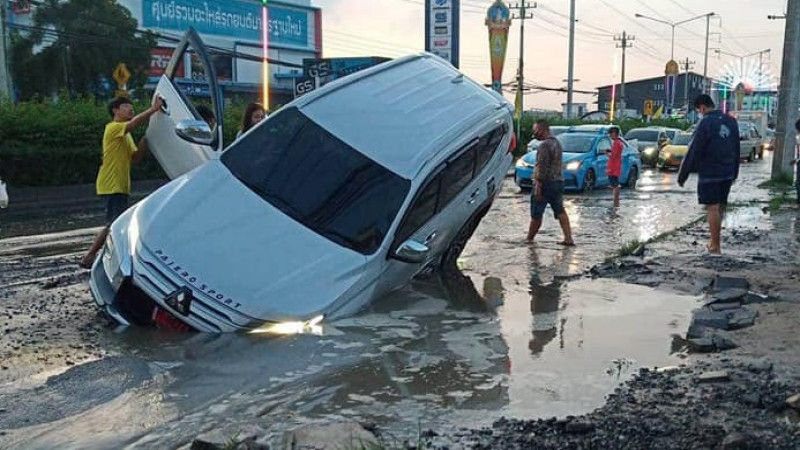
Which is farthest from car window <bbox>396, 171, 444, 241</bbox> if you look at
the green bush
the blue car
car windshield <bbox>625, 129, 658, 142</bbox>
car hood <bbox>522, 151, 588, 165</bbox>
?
car windshield <bbox>625, 129, 658, 142</bbox>

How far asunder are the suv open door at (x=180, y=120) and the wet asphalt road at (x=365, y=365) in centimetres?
151

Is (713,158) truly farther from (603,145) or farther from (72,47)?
(72,47)

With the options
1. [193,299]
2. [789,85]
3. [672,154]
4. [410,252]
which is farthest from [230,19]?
[193,299]

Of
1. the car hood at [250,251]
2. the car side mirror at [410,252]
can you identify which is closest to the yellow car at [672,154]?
the car side mirror at [410,252]

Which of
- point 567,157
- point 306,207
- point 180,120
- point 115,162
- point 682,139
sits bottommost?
point 567,157

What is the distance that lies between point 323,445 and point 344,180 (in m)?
3.09

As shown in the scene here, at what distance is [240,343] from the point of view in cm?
559

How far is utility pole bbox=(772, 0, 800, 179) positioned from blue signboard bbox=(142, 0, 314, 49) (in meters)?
49.8

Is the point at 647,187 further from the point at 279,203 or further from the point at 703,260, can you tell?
the point at 279,203

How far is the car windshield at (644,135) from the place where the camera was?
34156 mm

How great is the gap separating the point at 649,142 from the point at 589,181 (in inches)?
599

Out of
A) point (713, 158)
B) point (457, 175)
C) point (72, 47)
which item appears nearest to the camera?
point (457, 175)

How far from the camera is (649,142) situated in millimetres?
33656

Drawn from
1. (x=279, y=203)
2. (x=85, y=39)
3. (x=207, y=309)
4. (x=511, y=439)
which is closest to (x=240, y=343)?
(x=207, y=309)
